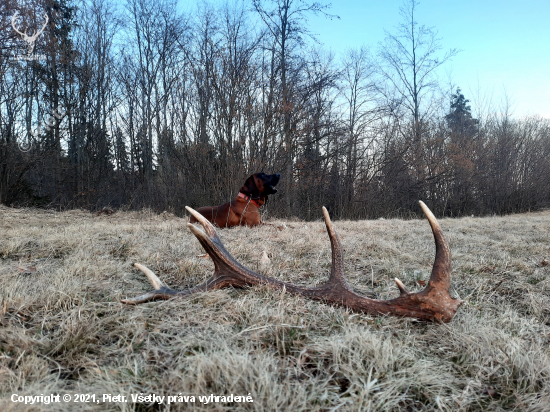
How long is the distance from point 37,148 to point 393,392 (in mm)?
14896

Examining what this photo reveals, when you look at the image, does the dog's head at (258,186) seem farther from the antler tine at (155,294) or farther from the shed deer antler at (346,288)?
the antler tine at (155,294)

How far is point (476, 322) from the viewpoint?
1.59 m

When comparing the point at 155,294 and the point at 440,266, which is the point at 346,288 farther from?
the point at 155,294

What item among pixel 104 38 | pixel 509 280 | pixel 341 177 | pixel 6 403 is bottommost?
pixel 6 403

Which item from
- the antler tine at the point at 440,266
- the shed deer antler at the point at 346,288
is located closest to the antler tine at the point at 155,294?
the shed deer antler at the point at 346,288

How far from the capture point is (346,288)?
1.74 meters

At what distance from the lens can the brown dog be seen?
5539 millimetres

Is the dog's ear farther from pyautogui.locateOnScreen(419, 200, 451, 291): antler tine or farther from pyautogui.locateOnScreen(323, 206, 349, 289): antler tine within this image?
pyautogui.locateOnScreen(419, 200, 451, 291): antler tine

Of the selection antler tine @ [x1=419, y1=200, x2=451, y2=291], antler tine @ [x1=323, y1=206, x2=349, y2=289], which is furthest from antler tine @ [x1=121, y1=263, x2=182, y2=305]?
antler tine @ [x1=419, y1=200, x2=451, y2=291]

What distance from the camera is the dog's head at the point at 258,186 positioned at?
5.80 m

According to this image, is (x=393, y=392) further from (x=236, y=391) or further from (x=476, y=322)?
(x=476, y=322)

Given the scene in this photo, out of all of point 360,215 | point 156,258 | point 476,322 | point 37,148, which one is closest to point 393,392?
point 476,322

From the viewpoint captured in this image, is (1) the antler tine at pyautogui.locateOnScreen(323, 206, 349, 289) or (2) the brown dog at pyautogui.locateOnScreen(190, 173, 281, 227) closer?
(1) the antler tine at pyautogui.locateOnScreen(323, 206, 349, 289)

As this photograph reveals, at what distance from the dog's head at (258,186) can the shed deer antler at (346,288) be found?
3819 mm
